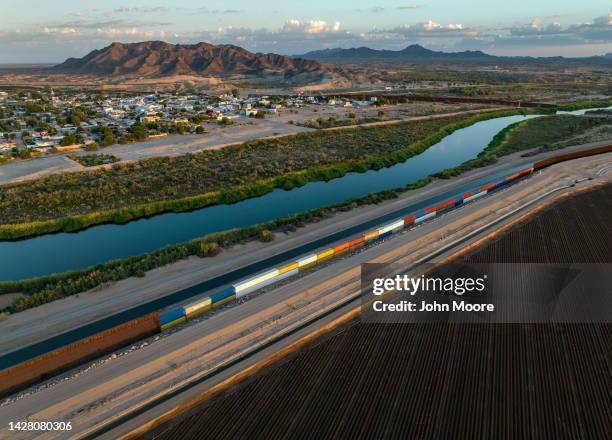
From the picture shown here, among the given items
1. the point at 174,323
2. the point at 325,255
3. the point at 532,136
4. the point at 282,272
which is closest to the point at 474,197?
the point at 325,255

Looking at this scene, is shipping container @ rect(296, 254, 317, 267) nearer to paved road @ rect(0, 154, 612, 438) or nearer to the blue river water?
paved road @ rect(0, 154, 612, 438)

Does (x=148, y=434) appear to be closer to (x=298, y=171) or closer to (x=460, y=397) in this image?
(x=460, y=397)

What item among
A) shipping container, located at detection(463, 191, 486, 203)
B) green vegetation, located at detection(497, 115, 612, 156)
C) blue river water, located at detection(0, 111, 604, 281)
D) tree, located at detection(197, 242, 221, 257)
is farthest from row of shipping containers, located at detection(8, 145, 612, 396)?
green vegetation, located at detection(497, 115, 612, 156)

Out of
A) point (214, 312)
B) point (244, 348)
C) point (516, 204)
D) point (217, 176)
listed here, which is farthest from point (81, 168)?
point (516, 204)

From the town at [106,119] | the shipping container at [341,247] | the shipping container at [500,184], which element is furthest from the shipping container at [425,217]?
the town at [106,119]

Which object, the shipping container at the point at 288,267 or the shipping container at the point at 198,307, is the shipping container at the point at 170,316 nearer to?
the shipping container at the point at 198,307

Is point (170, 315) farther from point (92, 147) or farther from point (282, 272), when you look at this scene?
point (92, 147)

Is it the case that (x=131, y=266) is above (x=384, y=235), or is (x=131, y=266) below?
below
